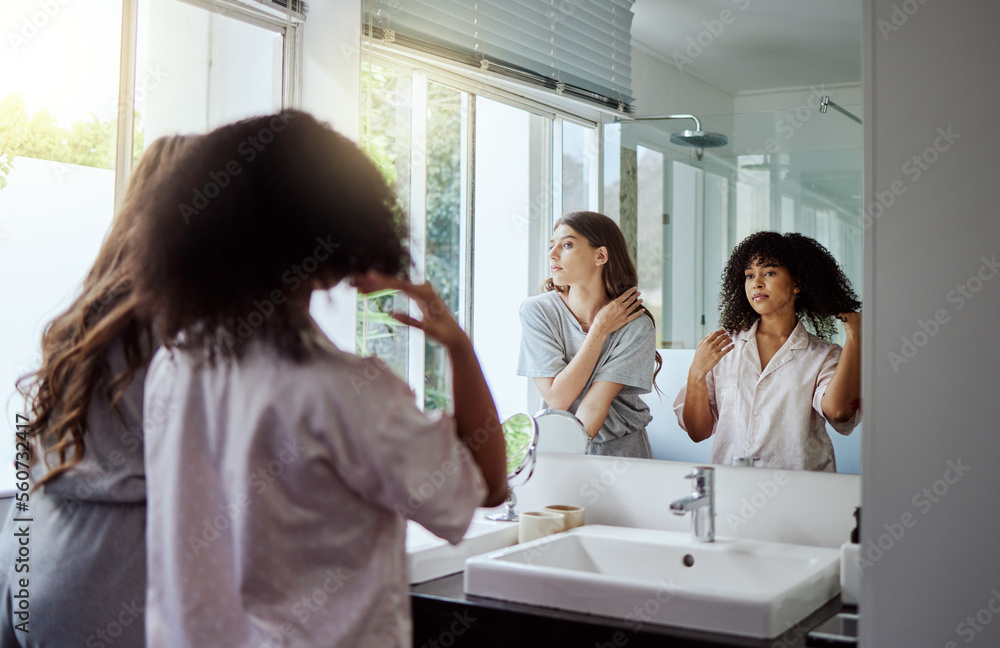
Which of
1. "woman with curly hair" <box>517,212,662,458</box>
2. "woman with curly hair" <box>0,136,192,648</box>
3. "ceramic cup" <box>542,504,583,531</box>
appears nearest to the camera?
"woman with curly hair" <box>0,136,192,648</box>

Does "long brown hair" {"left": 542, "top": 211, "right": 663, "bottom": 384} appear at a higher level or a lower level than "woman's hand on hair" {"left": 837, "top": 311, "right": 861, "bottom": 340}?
higher

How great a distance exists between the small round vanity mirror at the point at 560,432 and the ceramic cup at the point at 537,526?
207 mm

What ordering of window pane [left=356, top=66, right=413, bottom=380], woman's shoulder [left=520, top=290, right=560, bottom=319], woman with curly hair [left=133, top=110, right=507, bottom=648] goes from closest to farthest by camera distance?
1. woman with curly hair [left=133, top=110, right=507, bottom=648]
2. woman's shoulder [left=520, top=290, right=560, bottom=319]
3. window pane [left=356, top=66, right=413, bottom=380]

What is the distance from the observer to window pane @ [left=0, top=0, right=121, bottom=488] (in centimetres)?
154

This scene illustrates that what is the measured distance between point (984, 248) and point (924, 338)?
0.40 feet

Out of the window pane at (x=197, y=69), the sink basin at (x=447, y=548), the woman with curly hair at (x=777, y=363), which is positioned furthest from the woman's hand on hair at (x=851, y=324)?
the window pane at (x=197, y=69)

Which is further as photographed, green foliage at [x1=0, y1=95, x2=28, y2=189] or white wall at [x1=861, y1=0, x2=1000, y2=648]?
green foliage at [x1=0, y1=95, x2=28, y2=189]

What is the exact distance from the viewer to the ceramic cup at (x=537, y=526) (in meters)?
1.55

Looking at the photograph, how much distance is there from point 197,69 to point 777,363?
1.39 metres

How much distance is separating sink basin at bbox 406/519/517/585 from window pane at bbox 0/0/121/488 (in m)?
0.75

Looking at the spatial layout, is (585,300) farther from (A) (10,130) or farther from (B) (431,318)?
(A) (10,130)

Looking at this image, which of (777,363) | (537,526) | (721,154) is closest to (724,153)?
(721,154)

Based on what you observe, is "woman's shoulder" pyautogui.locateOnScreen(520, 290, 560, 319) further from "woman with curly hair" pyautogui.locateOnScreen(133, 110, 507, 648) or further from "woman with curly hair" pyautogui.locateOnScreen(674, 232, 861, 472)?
"woman with curly hair" pyautogui.locateOnScreen(133, 110, 507, 648)

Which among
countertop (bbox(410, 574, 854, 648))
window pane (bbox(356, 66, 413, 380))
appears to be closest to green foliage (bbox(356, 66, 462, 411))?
window pane (bbox(356, 66, 413, 380))
